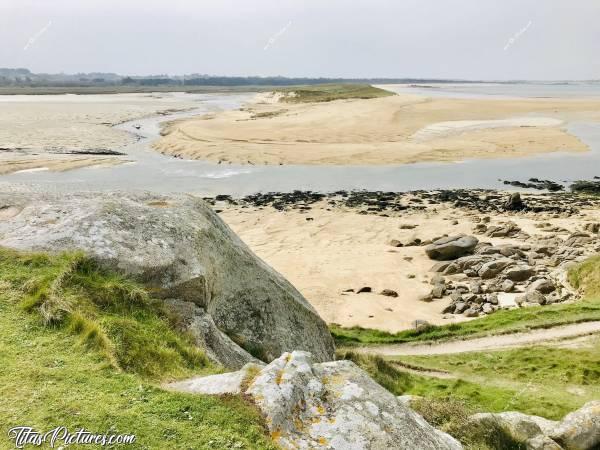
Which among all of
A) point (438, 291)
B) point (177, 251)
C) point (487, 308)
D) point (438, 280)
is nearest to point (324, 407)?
point (177, 251)

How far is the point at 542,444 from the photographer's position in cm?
828

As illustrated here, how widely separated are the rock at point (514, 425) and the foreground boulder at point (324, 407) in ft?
7.67

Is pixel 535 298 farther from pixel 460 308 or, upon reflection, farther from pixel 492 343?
pixel 492 343

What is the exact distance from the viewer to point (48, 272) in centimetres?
839

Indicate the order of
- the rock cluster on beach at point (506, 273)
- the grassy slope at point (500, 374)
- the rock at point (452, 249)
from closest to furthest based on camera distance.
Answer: the grassy slope at point (500, 374) → the rock cluster on beach at point (506, 273) → the rock at point (452, 249)

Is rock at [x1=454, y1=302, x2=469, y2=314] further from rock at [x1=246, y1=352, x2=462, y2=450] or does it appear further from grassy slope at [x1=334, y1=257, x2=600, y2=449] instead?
rock at [x1=246, y1=352, x2=462, y2=450]

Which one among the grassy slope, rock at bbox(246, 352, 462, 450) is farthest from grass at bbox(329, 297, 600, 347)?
rock at bbox(246, 352, 462, 450)

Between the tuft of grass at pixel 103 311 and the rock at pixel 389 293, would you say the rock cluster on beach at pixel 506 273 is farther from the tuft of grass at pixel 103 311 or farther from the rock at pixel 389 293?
the tuft of grass at pixel 103 311

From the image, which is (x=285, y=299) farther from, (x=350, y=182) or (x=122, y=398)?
(x=350, y=182)

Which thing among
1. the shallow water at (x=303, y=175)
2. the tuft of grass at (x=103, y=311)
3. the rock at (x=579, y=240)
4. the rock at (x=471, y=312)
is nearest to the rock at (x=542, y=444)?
the tuft of grass at (x=103, y=311)

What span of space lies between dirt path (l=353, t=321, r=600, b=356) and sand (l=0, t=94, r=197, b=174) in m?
44.3

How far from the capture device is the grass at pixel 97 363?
207 inches

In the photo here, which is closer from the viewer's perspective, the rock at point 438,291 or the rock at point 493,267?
the rock at point 438,291

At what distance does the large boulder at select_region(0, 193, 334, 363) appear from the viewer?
939 centimetres
